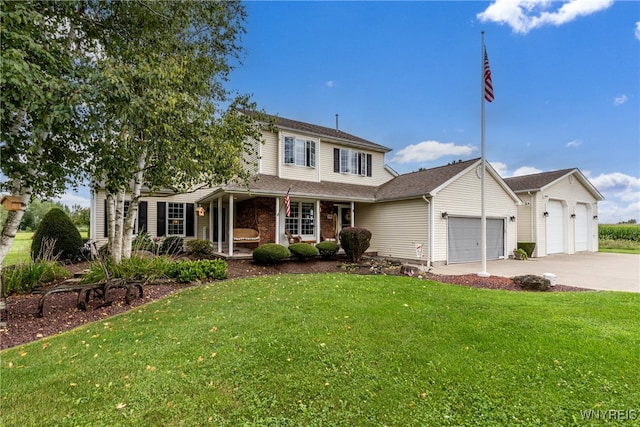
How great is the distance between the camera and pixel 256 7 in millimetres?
10680

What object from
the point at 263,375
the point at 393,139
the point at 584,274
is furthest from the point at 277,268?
the point at 393,139

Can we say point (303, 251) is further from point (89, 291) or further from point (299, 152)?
point (89, 291)

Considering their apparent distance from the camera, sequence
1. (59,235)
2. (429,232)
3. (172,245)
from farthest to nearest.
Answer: (172,245) → (429,232) → (59,235)

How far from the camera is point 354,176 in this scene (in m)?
17.1

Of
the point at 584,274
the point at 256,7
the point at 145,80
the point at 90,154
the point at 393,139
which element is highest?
the point at 256,7

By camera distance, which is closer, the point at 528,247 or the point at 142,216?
the point at 142,216

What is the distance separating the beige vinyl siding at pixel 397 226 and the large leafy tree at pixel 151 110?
7936 mm

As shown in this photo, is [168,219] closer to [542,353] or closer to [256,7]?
[256,7]

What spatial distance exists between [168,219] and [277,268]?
8.52 metres

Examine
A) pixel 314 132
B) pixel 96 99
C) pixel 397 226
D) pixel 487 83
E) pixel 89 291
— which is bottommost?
pixel 89 291

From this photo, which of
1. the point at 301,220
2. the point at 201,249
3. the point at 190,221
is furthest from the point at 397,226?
the point at 190,221

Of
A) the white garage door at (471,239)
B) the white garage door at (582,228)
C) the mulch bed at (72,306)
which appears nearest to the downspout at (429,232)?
the white garage door at (471,239)

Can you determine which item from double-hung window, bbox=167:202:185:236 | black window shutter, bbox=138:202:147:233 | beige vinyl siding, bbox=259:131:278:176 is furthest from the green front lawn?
double-hung window, bbox=167:202:185:236

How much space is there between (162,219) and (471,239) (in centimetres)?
1568
